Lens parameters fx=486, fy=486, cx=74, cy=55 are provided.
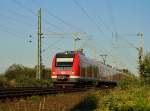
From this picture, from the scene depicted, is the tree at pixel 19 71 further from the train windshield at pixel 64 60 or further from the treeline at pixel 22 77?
the train windshield at pixel 64 60

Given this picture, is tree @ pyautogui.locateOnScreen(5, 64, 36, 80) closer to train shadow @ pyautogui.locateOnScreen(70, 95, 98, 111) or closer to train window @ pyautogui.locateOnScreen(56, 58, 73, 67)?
train window @ pyautogui.locateOnScreen(56, 58, 73, 67)

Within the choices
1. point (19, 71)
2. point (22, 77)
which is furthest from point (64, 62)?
point (19, 71)

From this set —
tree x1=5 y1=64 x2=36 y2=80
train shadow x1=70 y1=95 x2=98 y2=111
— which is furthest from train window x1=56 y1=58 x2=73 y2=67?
tree x1=5 y1=64 x2=36 y2=80

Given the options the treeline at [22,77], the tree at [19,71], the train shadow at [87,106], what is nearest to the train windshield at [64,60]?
the treeline at [22,77]

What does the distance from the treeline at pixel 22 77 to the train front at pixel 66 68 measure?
5.07 m

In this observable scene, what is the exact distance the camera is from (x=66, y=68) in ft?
135

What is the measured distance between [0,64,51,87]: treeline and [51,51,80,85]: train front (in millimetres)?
5072

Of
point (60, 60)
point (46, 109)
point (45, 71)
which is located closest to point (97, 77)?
point (60, 60)

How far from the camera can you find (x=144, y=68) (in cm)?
4344

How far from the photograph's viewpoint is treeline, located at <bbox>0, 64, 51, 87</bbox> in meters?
46.1

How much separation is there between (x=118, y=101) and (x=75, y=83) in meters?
25.8

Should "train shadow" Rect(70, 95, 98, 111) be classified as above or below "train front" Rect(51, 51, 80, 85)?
below

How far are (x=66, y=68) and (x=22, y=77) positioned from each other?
11.7 metres

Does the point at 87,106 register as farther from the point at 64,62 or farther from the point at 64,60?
the point at 64,62
